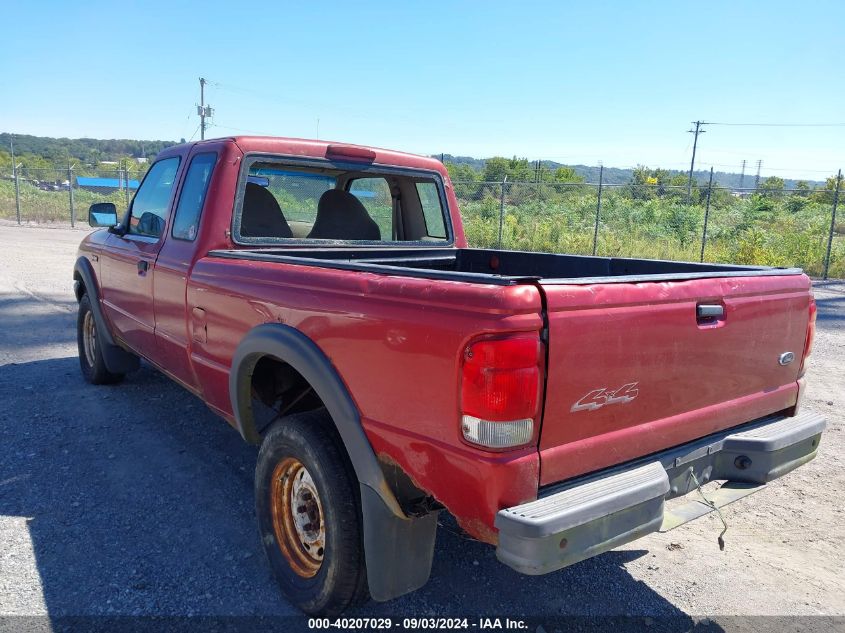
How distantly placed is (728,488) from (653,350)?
2.68 ft

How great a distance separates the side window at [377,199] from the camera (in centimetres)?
455

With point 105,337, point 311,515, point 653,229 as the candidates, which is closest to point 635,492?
point 311,515

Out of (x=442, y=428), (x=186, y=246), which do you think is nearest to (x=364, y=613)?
(x=442, y=428)

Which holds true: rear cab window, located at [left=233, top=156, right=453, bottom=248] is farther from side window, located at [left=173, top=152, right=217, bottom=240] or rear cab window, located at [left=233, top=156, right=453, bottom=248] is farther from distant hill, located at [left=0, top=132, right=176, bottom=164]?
distant hill, located at [left=0, top=132, right=176, bottom=164]

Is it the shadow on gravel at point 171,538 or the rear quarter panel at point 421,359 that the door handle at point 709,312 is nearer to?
the rear quarter panel at point 421,359

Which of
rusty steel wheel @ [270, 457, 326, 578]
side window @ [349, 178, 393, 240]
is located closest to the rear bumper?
rusty steel wheel @ [270, 457, 326, 578]

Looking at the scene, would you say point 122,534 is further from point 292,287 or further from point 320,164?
point 320,164

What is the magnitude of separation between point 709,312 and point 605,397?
60 centimetres

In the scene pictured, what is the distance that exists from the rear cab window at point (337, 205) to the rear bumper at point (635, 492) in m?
2.46

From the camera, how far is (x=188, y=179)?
3.95m

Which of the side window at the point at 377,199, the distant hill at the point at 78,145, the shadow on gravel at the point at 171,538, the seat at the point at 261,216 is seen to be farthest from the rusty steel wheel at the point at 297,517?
the distant hill at the point at 78,145

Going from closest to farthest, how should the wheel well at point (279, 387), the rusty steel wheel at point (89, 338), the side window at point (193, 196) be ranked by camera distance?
the wheel well at point (279, 387), the side window at point (193, 196), the rusty steel wheel at point (89, 338)

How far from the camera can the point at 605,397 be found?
215 cm

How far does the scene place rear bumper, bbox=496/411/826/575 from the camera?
1891 millimetres
